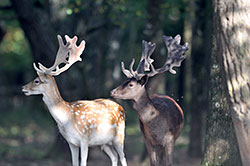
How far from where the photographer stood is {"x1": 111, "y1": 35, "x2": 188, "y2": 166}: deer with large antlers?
6.79 meters

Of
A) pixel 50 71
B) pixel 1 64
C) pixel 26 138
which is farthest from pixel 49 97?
pixel 1 64

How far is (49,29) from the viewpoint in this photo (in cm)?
1038

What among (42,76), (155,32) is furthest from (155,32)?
(42,76)

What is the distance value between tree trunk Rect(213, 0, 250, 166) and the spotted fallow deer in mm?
1915

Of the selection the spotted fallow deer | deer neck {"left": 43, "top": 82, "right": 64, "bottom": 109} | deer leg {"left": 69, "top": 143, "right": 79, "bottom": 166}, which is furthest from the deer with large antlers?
deer leg {"left": 69, "top": 143, "right": 79, "bottom": 166}

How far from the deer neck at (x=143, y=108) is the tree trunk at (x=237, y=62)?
133 centimetres

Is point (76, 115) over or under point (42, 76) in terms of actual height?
under

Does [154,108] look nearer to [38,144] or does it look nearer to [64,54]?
[64,54]

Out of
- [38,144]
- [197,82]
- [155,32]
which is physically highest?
[155,32]

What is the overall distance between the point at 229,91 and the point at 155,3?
194 inches

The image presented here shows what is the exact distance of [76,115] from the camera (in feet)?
21.8

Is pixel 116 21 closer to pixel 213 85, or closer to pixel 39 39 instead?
pixel 39 39

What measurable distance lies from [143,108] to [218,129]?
120 cm

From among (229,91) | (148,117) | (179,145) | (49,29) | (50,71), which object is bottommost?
(179,145)
